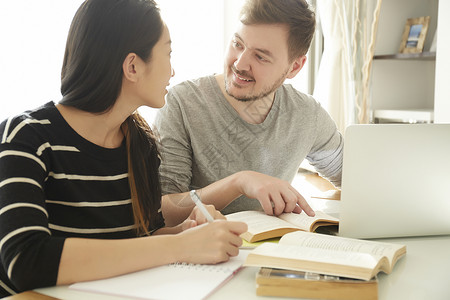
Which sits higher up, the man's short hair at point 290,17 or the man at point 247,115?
the man's short hair at point 290,17

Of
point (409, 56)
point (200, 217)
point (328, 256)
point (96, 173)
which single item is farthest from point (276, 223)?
point (409, 56)

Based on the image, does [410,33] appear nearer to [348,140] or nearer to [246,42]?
[246,42]

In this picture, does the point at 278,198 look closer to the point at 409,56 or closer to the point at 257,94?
the point at 257,94

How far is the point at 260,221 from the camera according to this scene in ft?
3.61

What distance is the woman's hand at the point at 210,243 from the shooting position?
85cm

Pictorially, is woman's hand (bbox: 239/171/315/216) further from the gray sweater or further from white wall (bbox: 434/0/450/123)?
white wall (bbox: 434/0/450/123)

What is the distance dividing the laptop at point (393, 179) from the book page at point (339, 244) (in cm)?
11

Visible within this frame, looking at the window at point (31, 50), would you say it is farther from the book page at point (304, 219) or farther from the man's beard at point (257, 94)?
the book page at point (304, 219)

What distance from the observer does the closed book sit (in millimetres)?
738

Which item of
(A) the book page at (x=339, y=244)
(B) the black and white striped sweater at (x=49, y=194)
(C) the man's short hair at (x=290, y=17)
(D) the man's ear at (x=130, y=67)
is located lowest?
(A) the book page at (x=339, y=244)

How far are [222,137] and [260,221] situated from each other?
0.49m

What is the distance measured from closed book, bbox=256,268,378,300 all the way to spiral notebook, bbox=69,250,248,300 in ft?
0.28

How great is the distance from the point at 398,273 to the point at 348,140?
273 mm

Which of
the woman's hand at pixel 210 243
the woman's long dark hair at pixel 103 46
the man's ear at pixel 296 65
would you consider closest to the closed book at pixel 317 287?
the woman's hand at pixel 210 243
